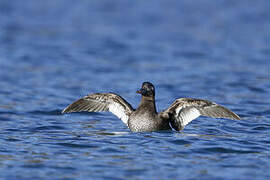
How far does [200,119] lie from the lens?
12.2 meters

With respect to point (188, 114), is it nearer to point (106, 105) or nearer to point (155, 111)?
point (155, 111)

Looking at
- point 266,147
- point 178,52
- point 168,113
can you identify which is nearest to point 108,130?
point 168,113

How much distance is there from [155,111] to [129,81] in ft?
19.9

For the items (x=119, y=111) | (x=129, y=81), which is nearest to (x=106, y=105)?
(x=119, y=111)

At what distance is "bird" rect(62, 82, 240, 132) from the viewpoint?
10.3 m

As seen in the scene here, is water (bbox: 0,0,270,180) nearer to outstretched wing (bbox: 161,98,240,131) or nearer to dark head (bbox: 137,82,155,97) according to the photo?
outstretched wing (bbox: 161,98,240,131)

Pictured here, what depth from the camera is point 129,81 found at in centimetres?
1652

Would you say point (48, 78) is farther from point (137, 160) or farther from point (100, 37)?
point (137, 160)

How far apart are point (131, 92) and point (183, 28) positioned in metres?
8.59

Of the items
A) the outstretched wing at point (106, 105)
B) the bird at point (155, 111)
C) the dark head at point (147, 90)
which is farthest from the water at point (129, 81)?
the dark head at point (147, 90)

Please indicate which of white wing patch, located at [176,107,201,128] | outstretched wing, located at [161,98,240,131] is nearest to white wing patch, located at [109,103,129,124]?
outstretched wing, located at [161,98,240,131]

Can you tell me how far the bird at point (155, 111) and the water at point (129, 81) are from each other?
0.69 feet

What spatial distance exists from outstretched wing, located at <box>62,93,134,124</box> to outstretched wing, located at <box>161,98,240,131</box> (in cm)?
80

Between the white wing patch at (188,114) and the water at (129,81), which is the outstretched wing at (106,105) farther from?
the white wing patch at (188,114)
